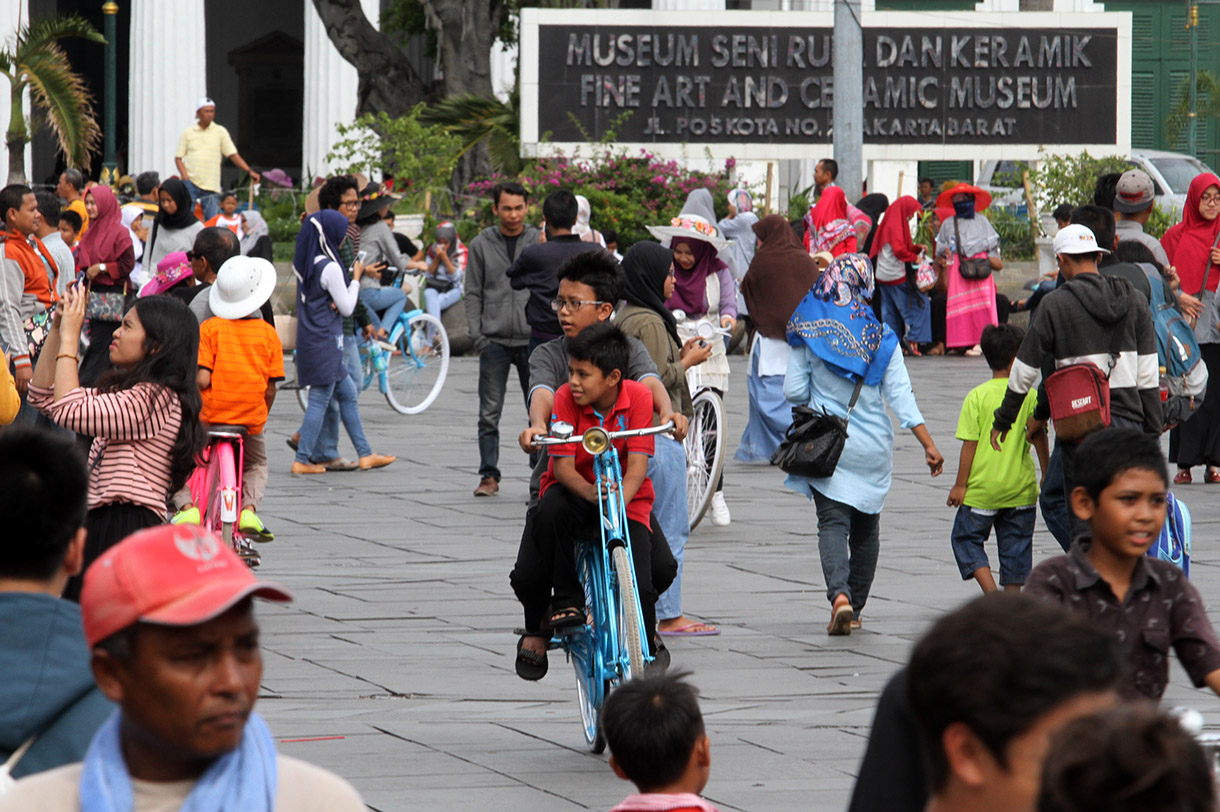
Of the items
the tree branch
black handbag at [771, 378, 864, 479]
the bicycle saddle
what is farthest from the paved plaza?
the tree branch

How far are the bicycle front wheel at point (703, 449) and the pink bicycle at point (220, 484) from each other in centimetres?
270

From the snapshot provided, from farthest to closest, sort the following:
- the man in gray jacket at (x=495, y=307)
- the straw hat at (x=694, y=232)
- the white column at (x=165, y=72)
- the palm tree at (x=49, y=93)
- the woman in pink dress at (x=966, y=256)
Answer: the white column at (x=165, y=72) < the palm tree at (x=49, y=93) < the woman in pink dress at (x=966, y=256) < the man in gray jacket at (x=495, y=307) < the straw hat at (x=694, y=232)

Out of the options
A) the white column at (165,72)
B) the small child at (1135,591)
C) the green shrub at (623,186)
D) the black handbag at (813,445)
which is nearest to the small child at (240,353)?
the black handbag at (813,445)

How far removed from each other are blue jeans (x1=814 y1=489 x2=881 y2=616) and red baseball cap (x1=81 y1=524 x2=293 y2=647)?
5567mm

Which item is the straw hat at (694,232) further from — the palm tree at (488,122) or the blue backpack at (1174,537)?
the palm tree at (488,122)

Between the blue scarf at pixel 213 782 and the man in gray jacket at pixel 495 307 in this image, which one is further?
the man in gray jacket at pixel 495 307

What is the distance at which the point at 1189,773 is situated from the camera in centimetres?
182

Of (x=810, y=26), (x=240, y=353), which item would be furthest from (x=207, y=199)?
(x=240, y=353)

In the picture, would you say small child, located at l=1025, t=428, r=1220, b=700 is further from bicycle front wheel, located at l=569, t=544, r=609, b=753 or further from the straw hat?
the straw hat

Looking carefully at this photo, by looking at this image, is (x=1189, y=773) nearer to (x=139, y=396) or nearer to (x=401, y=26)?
(x=139, y=396)

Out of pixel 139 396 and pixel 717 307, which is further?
pixel 717 307

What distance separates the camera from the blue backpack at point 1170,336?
941 centimetres

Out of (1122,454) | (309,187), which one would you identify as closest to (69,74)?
(309,187)

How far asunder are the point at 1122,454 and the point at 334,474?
8.97 metres
